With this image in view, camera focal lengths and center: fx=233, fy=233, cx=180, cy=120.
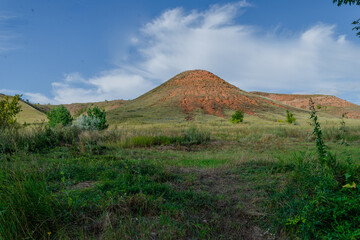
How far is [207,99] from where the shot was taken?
2672 inches

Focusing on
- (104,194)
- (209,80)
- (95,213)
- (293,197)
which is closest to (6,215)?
(95,213)

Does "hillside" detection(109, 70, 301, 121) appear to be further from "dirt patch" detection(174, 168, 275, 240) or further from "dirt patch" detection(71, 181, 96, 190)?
"dirt patch" detection(71, 181, 96, 190)

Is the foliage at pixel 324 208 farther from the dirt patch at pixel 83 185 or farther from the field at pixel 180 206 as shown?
the dirt patch at pixel 83 185

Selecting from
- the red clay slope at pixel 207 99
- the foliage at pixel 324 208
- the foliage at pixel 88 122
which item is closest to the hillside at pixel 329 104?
the red clay slope at pixel 207 99

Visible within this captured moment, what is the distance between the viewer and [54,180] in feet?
16.2

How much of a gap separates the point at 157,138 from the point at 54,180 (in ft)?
26.3

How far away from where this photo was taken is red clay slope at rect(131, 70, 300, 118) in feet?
205

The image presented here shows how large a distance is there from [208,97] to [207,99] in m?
2.15

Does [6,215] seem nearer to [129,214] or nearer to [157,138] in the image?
[129,214]

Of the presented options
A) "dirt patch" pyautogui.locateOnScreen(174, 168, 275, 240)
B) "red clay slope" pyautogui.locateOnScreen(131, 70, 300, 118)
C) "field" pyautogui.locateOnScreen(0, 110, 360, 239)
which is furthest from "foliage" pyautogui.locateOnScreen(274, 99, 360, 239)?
"red clay slope" pyautogui.locateOnScreen(131, 70, 300, 118)

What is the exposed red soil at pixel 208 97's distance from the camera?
205ft

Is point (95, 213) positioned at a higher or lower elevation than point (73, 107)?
lower

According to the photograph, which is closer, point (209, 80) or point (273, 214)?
point (273, 214)

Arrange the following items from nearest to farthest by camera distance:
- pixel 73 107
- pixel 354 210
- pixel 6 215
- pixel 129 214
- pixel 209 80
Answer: pixel 6 215 < pixel 354 210 < pixel 129 214 < pixel 209 80 < pixel 73 107
